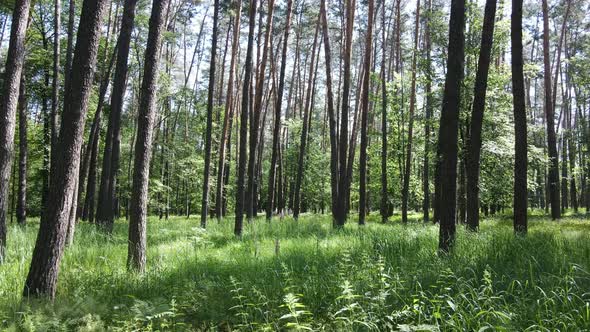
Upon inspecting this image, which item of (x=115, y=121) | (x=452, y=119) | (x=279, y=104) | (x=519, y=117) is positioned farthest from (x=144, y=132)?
(x=279, y=104)

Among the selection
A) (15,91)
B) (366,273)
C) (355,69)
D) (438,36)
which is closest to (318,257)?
(366,273)

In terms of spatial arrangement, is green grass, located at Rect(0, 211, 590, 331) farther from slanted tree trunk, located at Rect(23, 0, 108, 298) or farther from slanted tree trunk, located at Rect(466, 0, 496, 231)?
slanted tree trunk, located at Rect(466, 0, 496, 231)

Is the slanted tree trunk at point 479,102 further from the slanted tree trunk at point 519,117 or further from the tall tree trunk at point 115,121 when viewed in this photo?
the tall tree trunk at point 115,121

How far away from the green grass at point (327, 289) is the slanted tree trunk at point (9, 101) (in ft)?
3.87

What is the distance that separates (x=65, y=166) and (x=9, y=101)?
3488mm

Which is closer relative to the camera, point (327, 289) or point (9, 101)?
point (327, 289)

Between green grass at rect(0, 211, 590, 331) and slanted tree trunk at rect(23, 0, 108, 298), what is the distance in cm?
37

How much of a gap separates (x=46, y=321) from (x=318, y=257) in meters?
4.03

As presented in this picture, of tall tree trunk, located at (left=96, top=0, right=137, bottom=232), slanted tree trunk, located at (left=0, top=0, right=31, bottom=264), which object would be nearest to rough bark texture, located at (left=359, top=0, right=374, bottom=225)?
tall tree trunk, located at (left=96, top=0, right=137, bottom=232)

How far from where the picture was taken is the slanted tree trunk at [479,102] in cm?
857

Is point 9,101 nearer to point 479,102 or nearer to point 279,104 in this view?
point 479,102

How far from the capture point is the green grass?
3.42 metres

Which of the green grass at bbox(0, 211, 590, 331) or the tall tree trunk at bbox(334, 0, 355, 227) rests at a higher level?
the tall tree trunk at bbox(334, 0, 355, 227)

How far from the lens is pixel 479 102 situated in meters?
8.68
